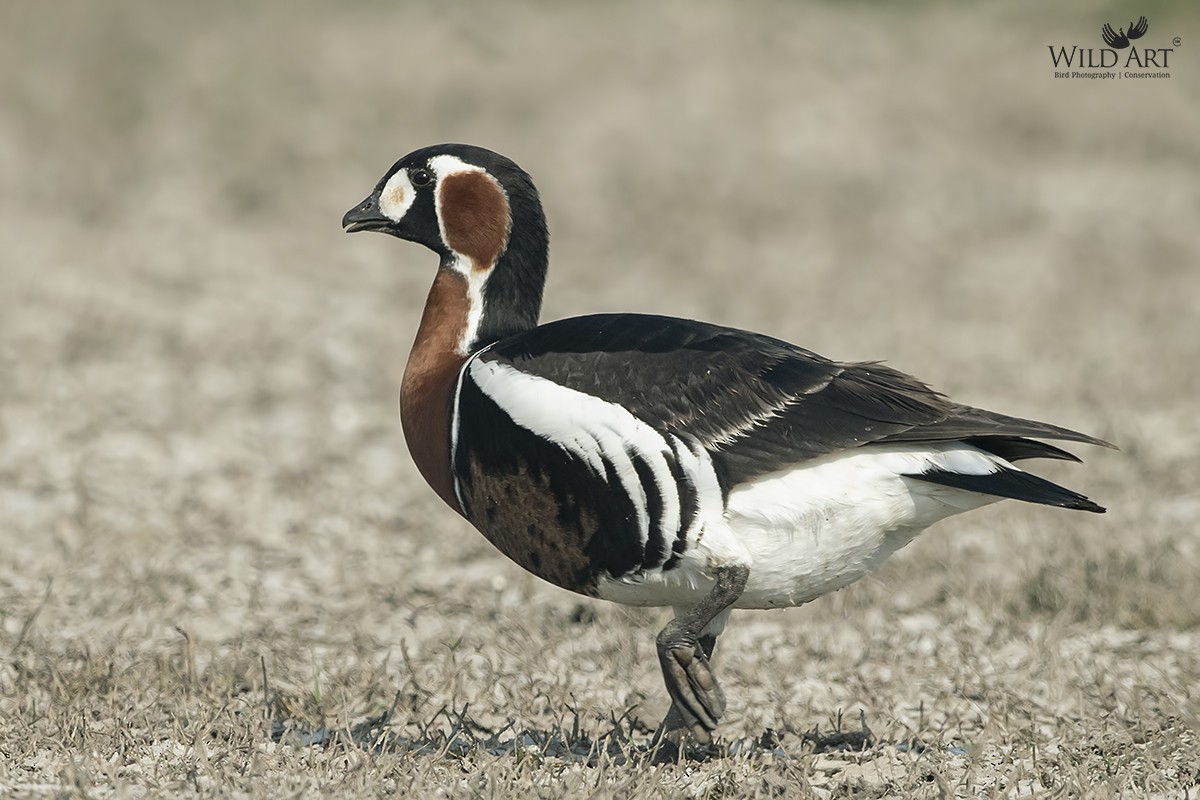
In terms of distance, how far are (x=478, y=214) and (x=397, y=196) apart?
298mm

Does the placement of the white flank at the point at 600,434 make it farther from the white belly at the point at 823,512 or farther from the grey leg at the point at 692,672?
the grey leg at the point at 692,672

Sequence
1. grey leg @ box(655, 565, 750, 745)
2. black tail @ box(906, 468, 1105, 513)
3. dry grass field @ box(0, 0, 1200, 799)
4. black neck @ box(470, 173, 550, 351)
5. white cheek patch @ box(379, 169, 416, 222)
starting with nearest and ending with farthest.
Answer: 1. black tail @ box(906, 468, 1105, 513)
2. grey leg @ box(655, 565, 750, 745)
3. dry grass field @ box(0, 0, 1200, 799)
4. black neck @ box(470, 173, 550, 351)
5. white cheek patch @ box(379, 169, 416, 222)

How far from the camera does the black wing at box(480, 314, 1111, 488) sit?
13.9 ft

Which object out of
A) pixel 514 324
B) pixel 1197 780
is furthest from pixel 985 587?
pixel 514 324

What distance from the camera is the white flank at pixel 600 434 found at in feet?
14.0

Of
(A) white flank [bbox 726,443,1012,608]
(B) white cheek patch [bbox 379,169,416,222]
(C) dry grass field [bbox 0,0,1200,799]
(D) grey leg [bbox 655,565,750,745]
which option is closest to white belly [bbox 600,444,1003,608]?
(A) white flank [bbox 726,443,1012,608]

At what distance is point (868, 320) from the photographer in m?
10.8

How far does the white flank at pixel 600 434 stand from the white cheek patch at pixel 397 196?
3.24 ft

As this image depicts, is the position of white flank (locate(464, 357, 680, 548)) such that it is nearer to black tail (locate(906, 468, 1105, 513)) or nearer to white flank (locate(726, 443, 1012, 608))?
white flank (locate(726, 443, 1012, 608))

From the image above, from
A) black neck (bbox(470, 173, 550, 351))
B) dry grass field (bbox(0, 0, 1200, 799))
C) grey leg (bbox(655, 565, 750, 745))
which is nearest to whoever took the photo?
grey leg (bbox(655, 565, 750, 745))

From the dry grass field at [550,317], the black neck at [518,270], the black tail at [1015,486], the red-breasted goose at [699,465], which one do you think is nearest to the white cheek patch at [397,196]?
the black neck at [518,270]

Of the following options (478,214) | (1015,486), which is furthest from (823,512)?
(478,214)

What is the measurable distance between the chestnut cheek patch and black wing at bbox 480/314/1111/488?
521 mm

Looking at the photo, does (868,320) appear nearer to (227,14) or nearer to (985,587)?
(985,587)
